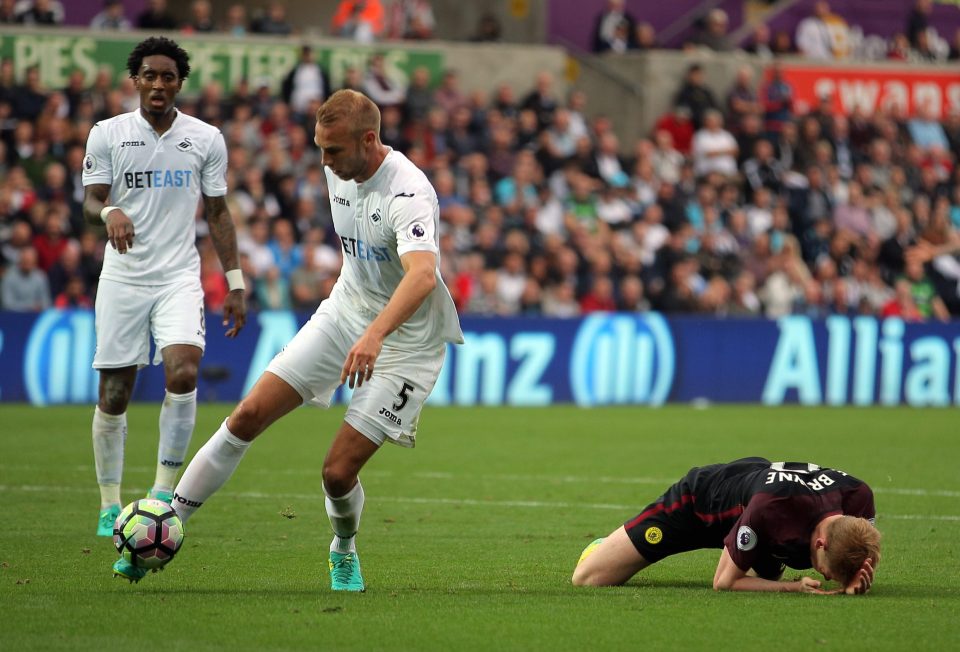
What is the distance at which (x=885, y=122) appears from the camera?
27.8 metres

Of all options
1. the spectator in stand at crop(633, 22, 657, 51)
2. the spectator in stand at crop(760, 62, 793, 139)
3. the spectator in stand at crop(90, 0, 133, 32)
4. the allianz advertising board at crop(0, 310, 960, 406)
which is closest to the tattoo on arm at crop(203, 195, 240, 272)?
the allianz advertising board at crop(0, 310, 960, 406)

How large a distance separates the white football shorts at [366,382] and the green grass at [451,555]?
2.64ft

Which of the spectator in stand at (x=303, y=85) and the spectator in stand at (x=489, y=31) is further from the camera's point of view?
the spectator in stand at (x=489, y=31)

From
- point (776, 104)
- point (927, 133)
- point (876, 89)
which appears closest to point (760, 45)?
point (876, 89)

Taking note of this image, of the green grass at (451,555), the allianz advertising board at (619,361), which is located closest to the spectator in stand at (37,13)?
the allianz advertising board at (619,361)

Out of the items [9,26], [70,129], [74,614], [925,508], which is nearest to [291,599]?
[74,614]

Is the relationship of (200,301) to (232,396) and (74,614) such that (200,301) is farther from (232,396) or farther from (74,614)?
(232,396)

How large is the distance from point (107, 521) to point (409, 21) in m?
17.9

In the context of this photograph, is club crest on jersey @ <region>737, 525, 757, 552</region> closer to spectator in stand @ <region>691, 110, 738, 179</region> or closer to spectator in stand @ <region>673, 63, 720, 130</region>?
spectator in stand @ <region>691, 110, 738, 179</region>

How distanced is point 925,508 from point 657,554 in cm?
409

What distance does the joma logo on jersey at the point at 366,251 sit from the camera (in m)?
7.39

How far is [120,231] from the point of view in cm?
840

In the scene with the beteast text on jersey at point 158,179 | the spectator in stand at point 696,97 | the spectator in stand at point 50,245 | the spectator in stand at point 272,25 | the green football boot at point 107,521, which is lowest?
the green football boot at point 107,521

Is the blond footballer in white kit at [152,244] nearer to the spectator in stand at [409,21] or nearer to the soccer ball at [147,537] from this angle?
the soccer ball at [147,537]
